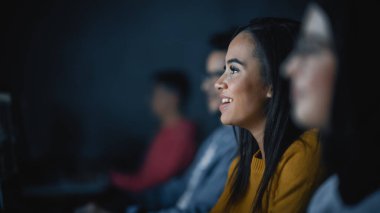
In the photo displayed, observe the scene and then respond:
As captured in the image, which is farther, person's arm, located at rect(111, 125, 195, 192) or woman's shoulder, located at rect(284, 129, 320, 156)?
person's arm, located at rect(111, 125, 195, 192)

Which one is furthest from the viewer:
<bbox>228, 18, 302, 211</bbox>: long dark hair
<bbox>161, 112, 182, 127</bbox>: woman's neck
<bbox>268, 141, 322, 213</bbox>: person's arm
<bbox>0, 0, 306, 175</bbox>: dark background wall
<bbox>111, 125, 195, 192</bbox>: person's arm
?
<bbox>0, 0, 306, 175</bbox>: dark background wall

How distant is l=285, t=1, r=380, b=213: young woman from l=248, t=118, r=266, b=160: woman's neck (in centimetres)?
44

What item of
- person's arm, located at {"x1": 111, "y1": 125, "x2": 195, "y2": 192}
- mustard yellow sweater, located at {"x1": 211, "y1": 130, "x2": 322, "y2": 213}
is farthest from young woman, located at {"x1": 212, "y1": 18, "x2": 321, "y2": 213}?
person's arm, located at {"x1": 111, "y1": 125, "x2": 195, "y2": 192}

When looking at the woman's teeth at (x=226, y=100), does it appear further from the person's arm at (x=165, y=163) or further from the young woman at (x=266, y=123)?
the person's arm at (x=165, y=163)

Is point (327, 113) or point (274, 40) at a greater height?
point (274, 40)

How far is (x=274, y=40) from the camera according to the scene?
1.13 m

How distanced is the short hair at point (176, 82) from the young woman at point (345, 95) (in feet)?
7.00

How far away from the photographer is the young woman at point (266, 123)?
1029 mm

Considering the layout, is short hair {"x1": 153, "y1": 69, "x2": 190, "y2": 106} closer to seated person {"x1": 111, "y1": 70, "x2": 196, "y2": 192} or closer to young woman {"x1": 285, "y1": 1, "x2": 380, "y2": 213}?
seated person {"x1": 111, "y1": 70, "x2": 196, "y2": 192}

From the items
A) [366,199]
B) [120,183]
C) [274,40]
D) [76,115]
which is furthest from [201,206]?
[76,115]

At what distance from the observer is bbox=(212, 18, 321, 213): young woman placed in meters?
1.03

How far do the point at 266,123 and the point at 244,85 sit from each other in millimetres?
145

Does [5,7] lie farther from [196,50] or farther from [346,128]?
[346,128]

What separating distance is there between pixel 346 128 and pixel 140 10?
8.53 ft
